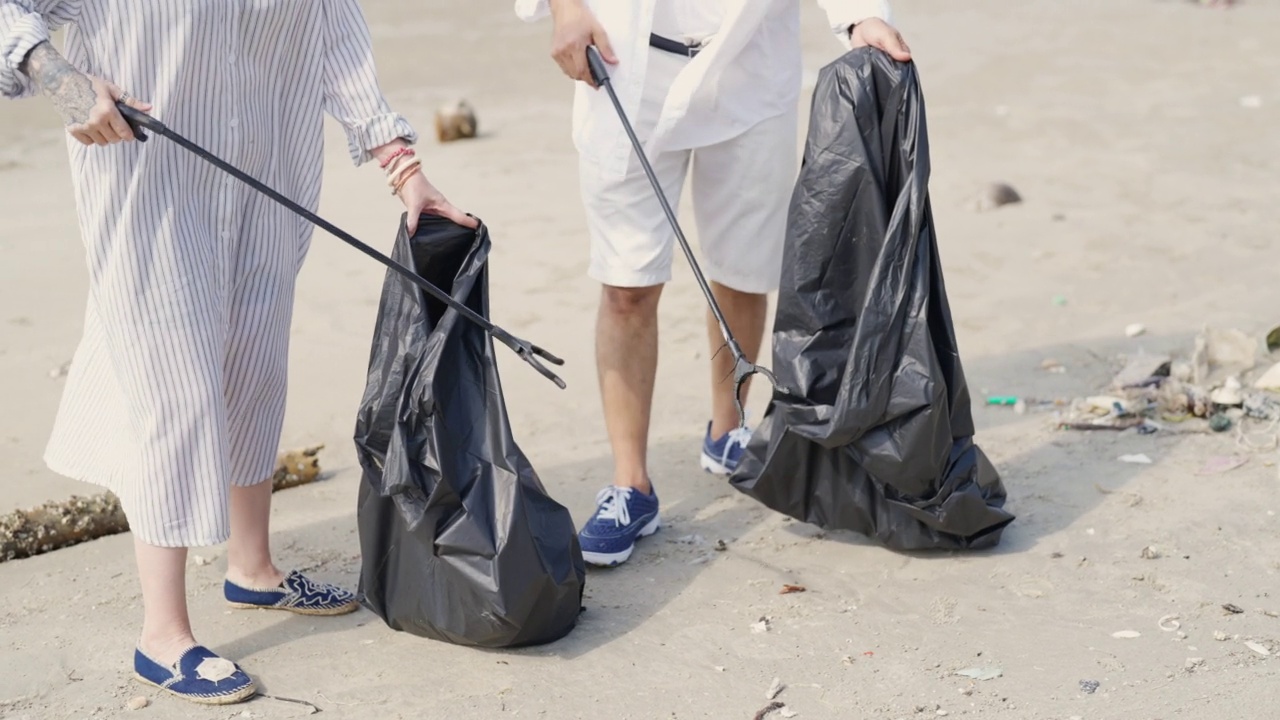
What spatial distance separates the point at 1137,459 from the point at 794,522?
1049 mm

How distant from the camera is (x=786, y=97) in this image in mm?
3508

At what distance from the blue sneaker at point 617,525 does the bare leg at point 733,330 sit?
1.52 feet

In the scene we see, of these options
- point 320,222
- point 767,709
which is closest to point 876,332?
point 767,709

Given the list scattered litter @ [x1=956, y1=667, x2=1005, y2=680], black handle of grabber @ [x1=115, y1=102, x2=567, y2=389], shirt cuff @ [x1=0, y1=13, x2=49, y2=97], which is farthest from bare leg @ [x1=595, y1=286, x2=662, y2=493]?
shirt cuff @ [x1=0, y1=13, x2=49, y2=97]

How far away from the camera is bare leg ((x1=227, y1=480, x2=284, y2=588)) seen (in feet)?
9.96

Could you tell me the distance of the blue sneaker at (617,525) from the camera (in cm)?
332

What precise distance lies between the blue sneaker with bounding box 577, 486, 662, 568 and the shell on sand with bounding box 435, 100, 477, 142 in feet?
15.9

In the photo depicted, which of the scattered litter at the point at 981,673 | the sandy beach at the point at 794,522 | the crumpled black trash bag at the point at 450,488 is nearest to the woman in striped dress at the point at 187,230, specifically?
the crumpled black trash bag at the point at 450,488

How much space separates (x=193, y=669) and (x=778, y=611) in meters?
1.27

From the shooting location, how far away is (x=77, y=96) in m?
2.36

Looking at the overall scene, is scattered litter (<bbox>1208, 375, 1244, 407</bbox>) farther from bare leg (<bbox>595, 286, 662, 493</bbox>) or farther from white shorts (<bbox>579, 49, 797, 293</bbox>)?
bare leg (<bbox>595, 286, 662, 493</bbox>)

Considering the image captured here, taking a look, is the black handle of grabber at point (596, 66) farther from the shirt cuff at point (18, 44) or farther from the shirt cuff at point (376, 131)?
the shirt cuff at point (18, 44)

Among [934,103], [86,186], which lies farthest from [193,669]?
[934,103]

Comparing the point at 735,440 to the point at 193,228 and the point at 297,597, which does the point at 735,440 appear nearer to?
the point at 297,597
